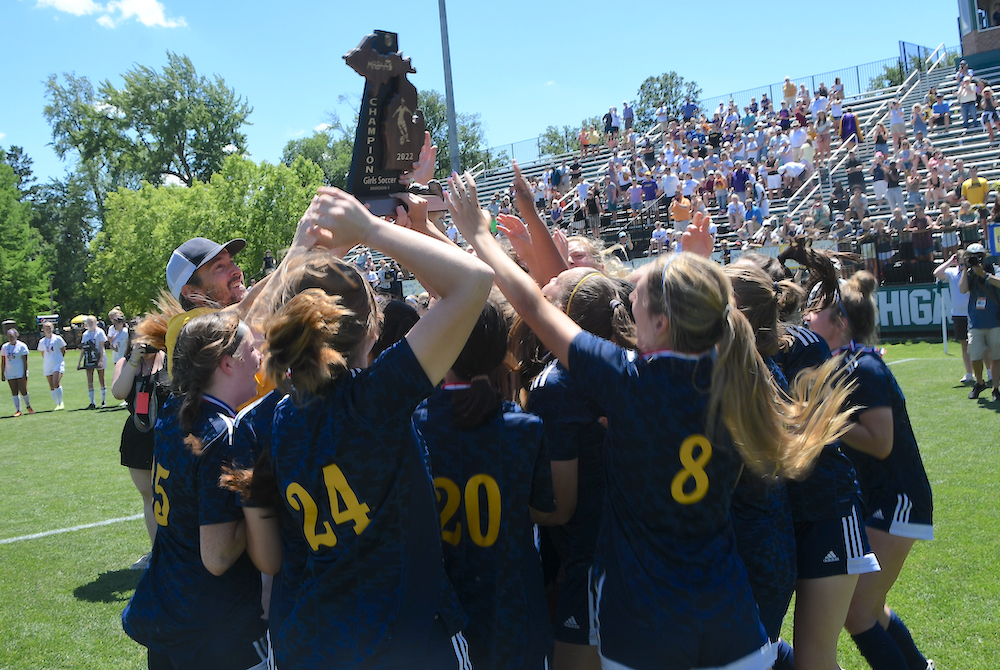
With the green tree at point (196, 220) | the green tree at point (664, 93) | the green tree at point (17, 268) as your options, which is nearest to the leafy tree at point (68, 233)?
the green tree at point (17, 268)

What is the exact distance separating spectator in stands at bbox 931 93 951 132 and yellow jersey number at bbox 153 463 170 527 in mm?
25442

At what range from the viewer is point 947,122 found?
2253 centimetres

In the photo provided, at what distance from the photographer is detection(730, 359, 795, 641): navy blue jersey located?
245 centimetres

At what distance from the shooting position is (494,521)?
223 centimetres

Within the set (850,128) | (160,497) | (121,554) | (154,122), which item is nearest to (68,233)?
(154,122)

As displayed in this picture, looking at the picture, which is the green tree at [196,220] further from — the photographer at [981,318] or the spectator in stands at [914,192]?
the photographer at [981,318]

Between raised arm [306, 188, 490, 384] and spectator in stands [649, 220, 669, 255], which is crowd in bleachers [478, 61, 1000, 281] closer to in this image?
spectator in stands [649, 220, 669, 255]

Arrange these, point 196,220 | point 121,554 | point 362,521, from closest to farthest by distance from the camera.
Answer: point 362,521 → point 121,554 → point 196,220

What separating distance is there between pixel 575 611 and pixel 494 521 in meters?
0.56

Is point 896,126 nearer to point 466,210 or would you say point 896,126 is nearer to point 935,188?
point 935,188

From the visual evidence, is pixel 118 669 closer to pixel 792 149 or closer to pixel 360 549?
pixel 360 549

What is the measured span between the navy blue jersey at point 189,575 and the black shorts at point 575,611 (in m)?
1.01

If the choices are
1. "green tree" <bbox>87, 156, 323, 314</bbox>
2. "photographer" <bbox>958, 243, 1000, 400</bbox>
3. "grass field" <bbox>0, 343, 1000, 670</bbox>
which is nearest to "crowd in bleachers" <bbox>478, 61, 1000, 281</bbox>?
"photographer" <bbox>958, 243, 1000, 400</bbox>

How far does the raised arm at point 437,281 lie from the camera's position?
1822 millimetres
